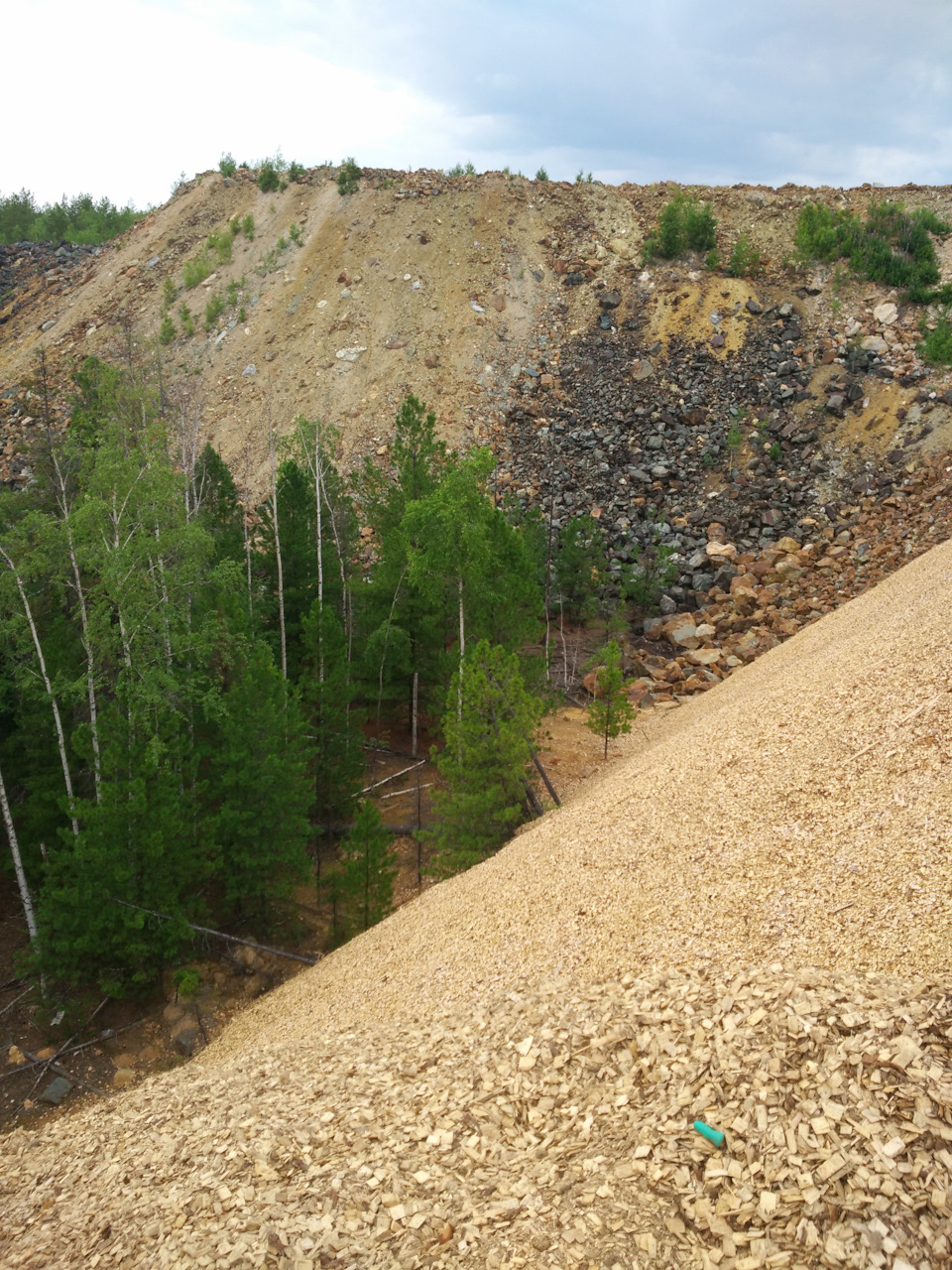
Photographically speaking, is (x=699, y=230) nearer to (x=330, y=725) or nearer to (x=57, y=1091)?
(x=330, y=725)

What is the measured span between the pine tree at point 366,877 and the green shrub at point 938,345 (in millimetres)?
30996

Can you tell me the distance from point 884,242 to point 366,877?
3879cm

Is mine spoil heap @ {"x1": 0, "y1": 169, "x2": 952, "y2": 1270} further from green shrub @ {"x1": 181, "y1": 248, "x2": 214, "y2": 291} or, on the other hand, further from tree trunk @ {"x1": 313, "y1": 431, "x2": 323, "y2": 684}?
green shrub @ {"x1": 181, "y1": 248, "x2": 214, "y2": 291}

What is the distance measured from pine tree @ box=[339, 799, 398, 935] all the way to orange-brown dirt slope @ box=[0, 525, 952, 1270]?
3.77 metres

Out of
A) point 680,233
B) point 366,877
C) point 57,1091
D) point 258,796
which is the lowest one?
point 57,1091

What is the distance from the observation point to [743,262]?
39.6 metres

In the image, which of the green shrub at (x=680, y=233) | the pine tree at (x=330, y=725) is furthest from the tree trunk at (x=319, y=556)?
the green shrub at (x=680, y=233)

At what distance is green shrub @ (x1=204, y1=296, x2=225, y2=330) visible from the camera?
43969 mm

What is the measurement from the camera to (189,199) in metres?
51.0

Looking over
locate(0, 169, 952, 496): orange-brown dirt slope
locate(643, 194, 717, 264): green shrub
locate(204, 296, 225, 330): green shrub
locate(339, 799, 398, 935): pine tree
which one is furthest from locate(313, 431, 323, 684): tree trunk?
locate(643, 194, 717, 264): green shrub

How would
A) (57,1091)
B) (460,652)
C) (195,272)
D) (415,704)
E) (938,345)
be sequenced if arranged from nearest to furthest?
(57,1091) → (460,652) → (415,704) → (938,345) → (195,272)

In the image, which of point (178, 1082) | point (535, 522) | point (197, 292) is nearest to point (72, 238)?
point (197, 292)

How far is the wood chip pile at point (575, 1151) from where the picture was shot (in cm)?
508

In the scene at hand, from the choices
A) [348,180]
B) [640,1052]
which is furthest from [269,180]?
[640,1052]
